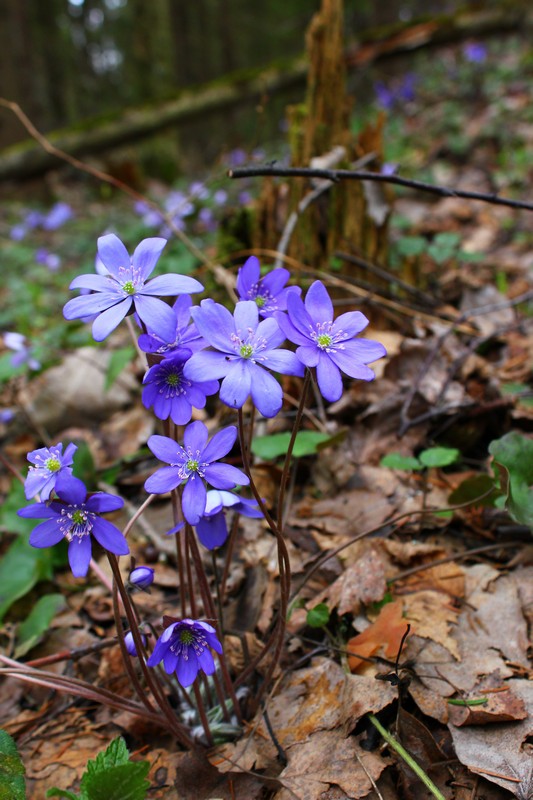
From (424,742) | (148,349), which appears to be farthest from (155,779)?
(148,349)

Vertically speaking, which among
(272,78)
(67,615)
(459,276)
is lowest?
(67,615)

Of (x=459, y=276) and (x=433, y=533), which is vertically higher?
(x=459, y=276)

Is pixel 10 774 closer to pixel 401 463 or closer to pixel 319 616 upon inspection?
pixel 319 616

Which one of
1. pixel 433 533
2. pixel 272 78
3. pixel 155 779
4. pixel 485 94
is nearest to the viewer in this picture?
pixel 155 779

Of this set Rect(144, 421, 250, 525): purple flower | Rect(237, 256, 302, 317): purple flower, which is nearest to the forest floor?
Rect(144, 421, 250, 525): purple flower

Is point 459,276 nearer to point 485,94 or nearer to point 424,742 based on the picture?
point 424,742

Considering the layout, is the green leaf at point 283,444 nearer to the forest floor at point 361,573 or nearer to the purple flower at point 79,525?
the forest floor at point 361,573

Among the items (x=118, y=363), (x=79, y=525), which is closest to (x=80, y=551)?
(x=79, y=525)
